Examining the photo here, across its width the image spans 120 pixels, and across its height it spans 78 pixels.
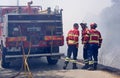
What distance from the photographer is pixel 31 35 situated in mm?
13656

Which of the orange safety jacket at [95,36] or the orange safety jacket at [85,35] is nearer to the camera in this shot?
the orange safety jacket at [95,36]

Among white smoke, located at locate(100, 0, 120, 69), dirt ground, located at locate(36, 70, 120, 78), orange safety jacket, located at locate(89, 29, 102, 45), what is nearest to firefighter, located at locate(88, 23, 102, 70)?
orange safety jacket, located at locate(89, 29, 102, 45)

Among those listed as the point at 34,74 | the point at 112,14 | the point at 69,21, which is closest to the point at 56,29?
the point at 34,74

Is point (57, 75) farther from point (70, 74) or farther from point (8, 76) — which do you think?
point (8, 76)

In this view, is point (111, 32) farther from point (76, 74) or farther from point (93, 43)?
point (76, 74)

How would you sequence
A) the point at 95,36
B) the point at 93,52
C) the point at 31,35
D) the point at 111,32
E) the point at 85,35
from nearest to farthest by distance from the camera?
the point at 95,36, the point at 93,52, the point at 85,35, the point at 31,35, the point at 111,32

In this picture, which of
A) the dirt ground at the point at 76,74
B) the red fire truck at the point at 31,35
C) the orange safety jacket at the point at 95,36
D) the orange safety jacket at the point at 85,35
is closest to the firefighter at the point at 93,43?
the orange safety jacket at the point at 95,36

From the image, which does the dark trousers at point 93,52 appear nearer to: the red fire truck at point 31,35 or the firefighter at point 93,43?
the firefighter at point 93,43

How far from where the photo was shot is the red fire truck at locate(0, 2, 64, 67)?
43.7 feet

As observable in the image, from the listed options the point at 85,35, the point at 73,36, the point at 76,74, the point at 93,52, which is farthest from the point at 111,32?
the point at 76,74

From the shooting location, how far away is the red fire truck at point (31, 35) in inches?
524

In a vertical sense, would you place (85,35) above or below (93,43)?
above

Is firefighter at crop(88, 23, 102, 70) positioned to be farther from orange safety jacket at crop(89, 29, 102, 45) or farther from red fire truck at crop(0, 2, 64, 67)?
red fire truck at crop(0, 2, 64, 67)

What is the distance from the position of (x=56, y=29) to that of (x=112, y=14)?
36.2 metres
